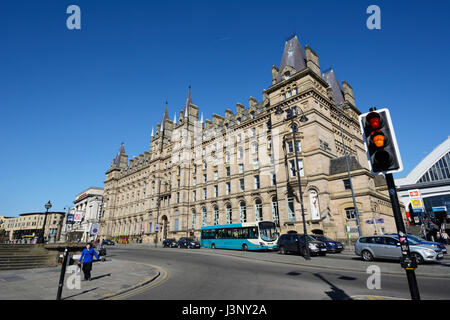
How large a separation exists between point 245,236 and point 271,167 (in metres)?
12.6

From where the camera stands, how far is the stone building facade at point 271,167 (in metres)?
28.1

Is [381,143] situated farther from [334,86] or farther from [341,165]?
[334,86]

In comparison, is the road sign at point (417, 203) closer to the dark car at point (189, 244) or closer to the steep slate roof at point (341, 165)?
the steep slate roof at point (341, 165)

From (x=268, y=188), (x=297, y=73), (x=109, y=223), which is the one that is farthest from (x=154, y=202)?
(x=297, y=73)

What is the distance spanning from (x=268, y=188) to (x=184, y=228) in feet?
64.5

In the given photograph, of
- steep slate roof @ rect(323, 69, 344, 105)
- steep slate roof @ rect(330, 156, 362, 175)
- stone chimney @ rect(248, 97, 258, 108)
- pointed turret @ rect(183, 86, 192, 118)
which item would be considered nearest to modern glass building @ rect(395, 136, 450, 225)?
steep slate roof @ rect(323, 69, 344, 105)

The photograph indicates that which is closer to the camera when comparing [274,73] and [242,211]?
[274,73]

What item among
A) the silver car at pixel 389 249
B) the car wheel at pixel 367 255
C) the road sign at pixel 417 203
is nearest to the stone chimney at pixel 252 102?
the road sign at pixel 417 203

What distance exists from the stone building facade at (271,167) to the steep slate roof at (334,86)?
0.24 meters

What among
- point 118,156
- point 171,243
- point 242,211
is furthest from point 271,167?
point 118,156

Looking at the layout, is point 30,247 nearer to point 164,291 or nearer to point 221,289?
point 164,291

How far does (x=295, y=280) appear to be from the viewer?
933 cm

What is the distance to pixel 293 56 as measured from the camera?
3625cm
